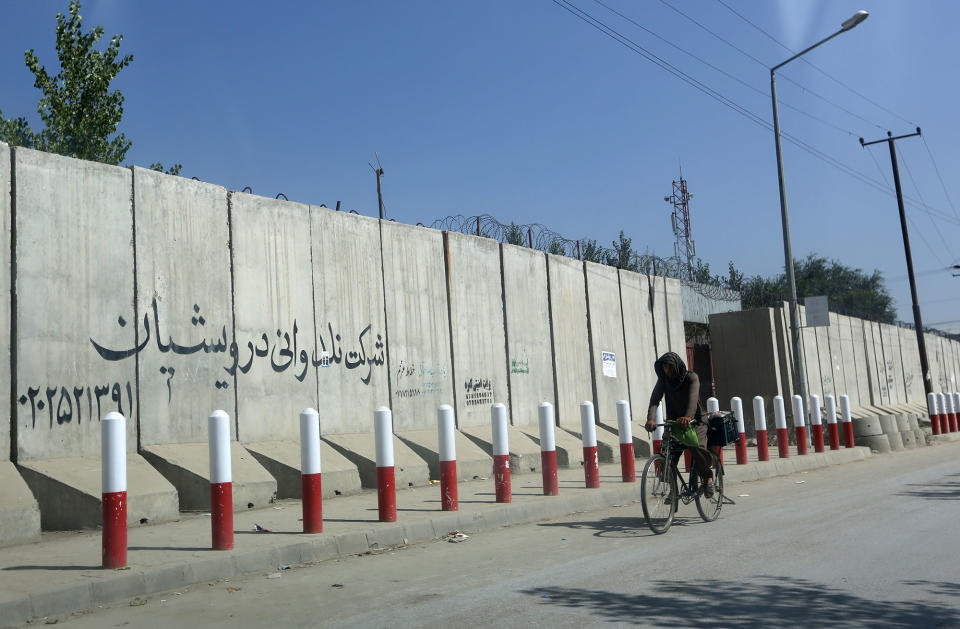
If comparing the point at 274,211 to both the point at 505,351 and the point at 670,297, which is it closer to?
the point at 505,351

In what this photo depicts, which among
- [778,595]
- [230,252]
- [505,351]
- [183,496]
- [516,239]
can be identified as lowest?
[778,595]

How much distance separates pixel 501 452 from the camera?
30.5ft

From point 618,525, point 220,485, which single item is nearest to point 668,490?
point 618,525

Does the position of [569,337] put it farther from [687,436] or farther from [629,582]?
[629,582]

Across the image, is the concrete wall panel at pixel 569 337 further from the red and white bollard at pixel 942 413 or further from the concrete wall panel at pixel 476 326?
the red and white bollard at pixel 942 413

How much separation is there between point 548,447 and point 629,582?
14.5 ft

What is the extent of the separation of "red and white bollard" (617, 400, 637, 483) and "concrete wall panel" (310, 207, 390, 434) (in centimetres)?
350

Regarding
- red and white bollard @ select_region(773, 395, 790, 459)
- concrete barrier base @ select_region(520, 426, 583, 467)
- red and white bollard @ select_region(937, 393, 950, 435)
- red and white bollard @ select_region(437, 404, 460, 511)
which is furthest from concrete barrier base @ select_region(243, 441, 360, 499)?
red and white bollard @ select_region(937, 393, 950, 435)

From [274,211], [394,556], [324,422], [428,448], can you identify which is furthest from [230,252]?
[394,556]

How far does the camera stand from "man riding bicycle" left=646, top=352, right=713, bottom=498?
27.2ft

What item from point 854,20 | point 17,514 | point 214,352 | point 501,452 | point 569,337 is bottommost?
point 17,514

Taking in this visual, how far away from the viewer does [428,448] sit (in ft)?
40.3

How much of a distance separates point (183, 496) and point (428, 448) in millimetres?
4131

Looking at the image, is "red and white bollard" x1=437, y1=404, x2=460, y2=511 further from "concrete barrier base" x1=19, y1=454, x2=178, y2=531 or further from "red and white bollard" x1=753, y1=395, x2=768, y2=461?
"red and white bollard" x1=753, y1=395, x2=768, y2=461
